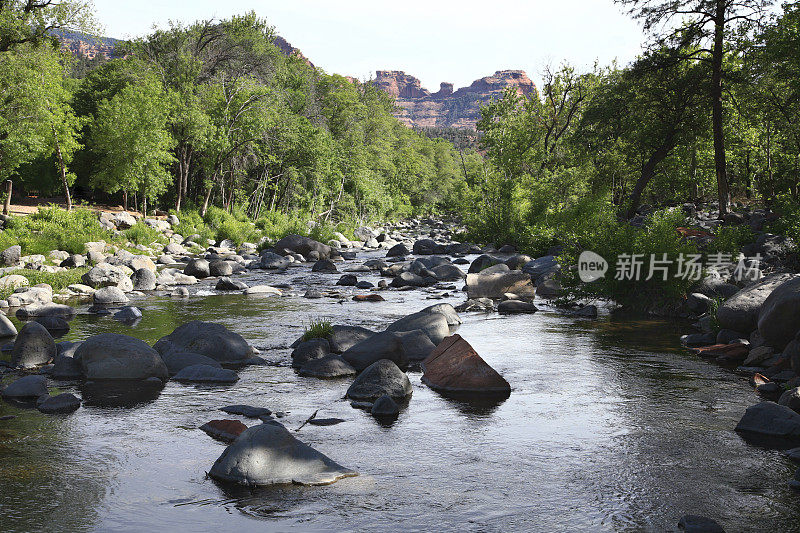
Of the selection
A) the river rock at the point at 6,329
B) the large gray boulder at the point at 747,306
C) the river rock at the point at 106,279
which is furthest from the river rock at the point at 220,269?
the large gray boulder at the point at 747,306

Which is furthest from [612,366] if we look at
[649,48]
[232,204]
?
[232,204]

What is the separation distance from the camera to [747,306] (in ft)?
39.7

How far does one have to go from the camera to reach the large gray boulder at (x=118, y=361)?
9820 mm

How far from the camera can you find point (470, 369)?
9703 millimetres

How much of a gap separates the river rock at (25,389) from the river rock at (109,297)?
29.5ft

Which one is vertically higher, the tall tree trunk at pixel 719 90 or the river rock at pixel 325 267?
the tall tree trunk at pixel 719 90

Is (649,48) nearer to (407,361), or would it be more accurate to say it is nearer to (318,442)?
(407,361)

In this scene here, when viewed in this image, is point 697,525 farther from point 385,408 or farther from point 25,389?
point 25,389

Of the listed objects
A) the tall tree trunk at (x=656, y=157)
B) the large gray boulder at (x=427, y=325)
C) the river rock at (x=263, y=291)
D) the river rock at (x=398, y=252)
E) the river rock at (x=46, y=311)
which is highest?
the tall tree trunk at (x=656, y=157)

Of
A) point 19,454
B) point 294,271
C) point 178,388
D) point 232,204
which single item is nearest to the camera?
point 19,454

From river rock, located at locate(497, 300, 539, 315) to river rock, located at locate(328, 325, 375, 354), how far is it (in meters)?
5.74

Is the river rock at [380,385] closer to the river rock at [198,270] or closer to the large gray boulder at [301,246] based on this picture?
the river rock at [198,270]

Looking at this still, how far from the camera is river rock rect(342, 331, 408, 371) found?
10.8 meters

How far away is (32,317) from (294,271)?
42.4 ft
